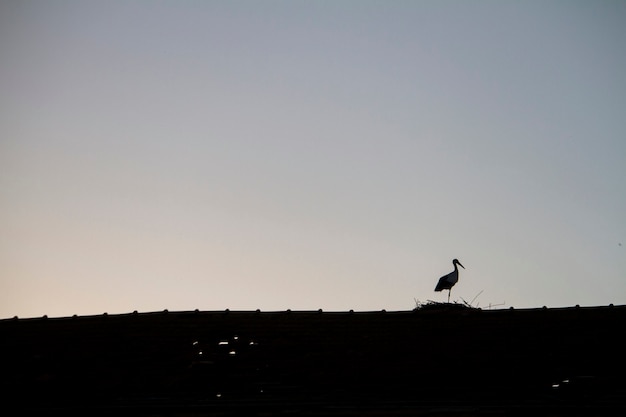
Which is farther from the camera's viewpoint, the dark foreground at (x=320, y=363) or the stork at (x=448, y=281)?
the stork at (x=448, y=281)

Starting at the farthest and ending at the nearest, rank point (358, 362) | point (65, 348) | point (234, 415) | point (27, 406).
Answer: point (65, 348) < point (358, 362) < point (27, 406) < point (234, 415)

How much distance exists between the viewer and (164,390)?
Answer: 14289 mm

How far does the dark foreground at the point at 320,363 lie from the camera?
13.4m

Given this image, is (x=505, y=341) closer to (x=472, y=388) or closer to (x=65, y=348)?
(x=472, y=388)

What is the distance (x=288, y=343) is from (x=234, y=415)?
11.3 ft

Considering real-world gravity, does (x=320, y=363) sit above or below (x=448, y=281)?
below

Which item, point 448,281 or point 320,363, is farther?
point 448,281

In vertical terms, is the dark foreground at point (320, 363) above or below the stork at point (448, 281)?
below

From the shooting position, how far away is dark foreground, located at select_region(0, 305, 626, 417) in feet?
44.0

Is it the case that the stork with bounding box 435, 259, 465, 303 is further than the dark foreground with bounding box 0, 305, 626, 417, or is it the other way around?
the stork with bounding box 435, 259, 465, 303

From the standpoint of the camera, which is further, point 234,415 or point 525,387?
point 525,387

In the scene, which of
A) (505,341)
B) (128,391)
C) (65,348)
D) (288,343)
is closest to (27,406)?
(128,391)

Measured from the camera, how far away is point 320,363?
15.4m

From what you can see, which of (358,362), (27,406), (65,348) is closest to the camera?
(27,406)
